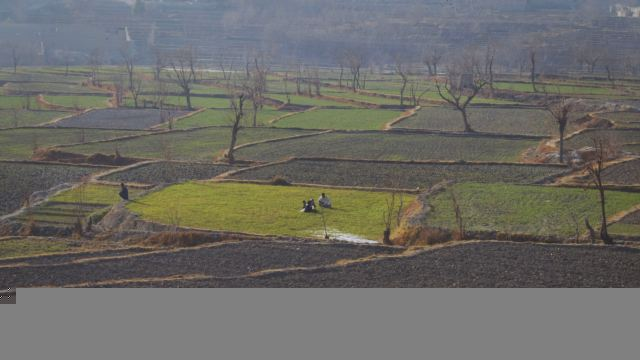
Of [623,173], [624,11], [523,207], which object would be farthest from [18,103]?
[624,11]

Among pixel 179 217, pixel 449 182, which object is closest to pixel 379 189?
Result: pixel 449 182

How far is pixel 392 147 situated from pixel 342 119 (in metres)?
5.86

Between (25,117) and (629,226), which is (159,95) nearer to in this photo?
(25,117)

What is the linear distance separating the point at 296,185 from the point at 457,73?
2048 centimetres

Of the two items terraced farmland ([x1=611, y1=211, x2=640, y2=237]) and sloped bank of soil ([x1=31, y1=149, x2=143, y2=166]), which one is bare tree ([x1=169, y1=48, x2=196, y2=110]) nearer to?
sloped bank of soil ([x1=31, y1=149, x2=143, y2=166])

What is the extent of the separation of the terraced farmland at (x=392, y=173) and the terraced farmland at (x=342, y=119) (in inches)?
263

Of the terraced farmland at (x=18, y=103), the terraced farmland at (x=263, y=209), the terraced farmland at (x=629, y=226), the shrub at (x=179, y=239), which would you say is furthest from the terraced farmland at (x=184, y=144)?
the terraced farmland at (x=629, y=226)

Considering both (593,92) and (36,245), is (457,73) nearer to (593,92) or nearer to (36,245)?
(593,92)

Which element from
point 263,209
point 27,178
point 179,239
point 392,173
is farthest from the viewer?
point 392,173

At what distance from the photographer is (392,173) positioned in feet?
56.6

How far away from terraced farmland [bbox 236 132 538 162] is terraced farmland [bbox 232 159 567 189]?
1431mm

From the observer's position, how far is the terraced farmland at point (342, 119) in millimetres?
25297

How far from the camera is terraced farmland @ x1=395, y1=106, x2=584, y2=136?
80.0 ft

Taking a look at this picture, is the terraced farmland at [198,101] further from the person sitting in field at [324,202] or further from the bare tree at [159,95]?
the person sitting in field at [324,202]
